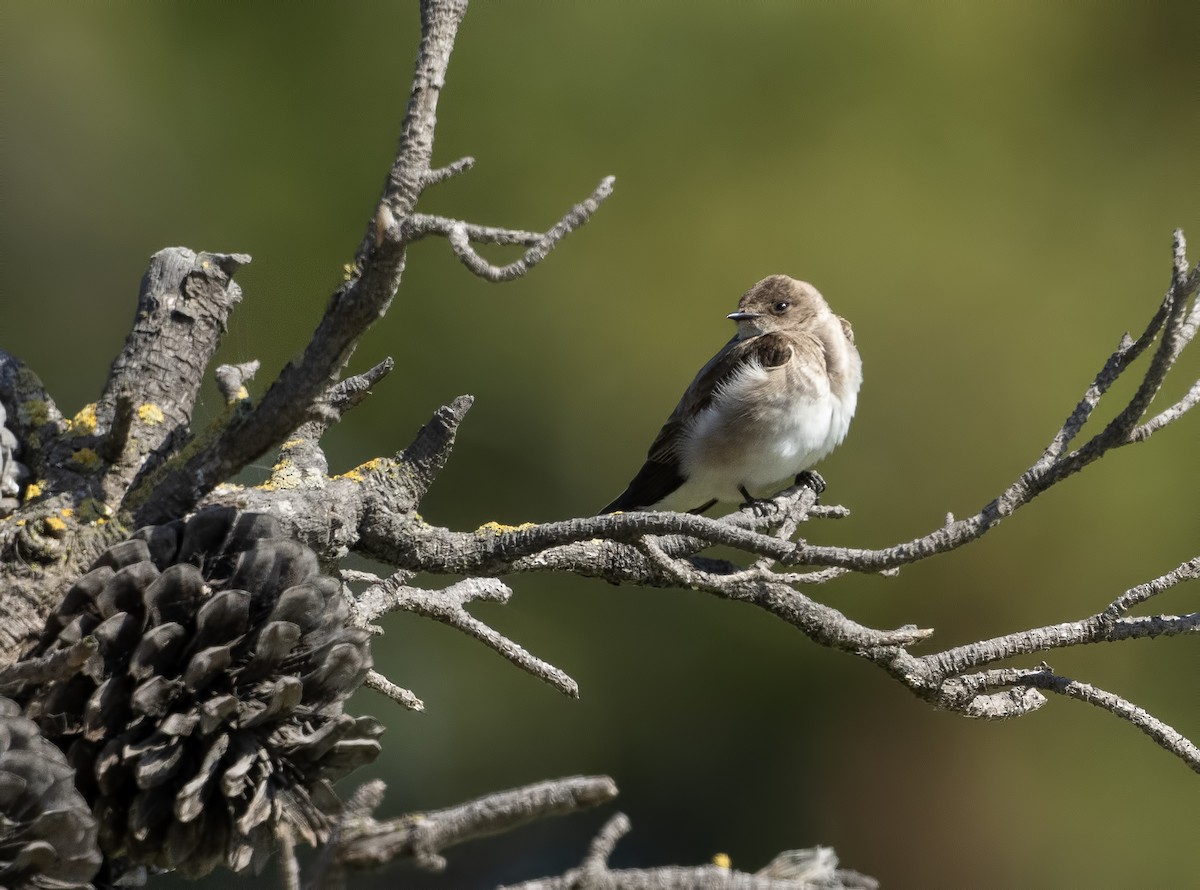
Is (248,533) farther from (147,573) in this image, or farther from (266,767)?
(266,767)

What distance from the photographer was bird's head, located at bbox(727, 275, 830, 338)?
3.64 meters

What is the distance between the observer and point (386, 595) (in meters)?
1.65

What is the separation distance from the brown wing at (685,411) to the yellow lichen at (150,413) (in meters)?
2.13

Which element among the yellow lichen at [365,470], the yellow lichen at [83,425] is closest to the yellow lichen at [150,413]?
the yellow lichen at [83,425]

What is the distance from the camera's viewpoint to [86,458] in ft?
4.71

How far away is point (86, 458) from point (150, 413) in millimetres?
97

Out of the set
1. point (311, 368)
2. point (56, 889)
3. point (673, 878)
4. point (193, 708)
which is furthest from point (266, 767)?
point (673, 878)

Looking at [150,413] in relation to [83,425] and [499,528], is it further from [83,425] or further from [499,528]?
[499,528]

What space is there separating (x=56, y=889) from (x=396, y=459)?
0.59 metres

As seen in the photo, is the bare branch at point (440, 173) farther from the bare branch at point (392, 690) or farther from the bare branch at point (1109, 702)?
the bare branch at point (1109, 702)

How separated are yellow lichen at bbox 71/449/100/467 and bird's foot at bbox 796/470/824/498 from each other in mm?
2186

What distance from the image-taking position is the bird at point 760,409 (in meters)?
3.42

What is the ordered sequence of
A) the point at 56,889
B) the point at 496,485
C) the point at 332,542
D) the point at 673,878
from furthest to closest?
1. the point at 496,485
2. the point at 332,542
3. the point at 56,889
4. the point at 673,878

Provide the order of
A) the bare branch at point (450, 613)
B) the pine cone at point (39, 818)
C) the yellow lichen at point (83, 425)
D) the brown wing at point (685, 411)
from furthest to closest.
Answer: the brown wing at point (685, 411) < the bare branch at point (450, 613) < the yellow lichen at point (83, 425) < the pine cone at point (39, 818)
